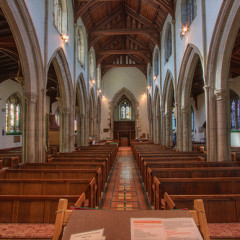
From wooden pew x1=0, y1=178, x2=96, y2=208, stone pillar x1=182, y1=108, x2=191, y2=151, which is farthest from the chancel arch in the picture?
wooden pew x1=0, y1=178, x2=96, y2=208

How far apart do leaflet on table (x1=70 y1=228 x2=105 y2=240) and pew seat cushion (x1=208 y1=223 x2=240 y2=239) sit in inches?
67.6

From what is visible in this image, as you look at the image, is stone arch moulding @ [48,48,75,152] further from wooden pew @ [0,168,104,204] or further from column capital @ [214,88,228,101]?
column capital @ [214,88,228,101]

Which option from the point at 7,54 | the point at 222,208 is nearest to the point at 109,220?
the point at 222,208

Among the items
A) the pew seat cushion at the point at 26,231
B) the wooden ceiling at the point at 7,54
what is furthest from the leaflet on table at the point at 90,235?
A: the wooden ceiling at the point at 7,54

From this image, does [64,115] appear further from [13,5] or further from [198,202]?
[198,202]

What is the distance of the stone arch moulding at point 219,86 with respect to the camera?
6.91 meters

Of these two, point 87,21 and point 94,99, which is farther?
point 94,99

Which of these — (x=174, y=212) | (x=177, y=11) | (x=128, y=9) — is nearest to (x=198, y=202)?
(x=174, y=212)

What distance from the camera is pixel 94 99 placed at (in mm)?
19750

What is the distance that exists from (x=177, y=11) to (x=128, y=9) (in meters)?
5.72

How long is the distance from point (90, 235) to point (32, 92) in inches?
267

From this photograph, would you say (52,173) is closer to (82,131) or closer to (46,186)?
(46,186)

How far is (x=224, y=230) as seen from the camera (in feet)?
8.91

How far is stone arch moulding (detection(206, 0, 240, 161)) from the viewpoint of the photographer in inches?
272
